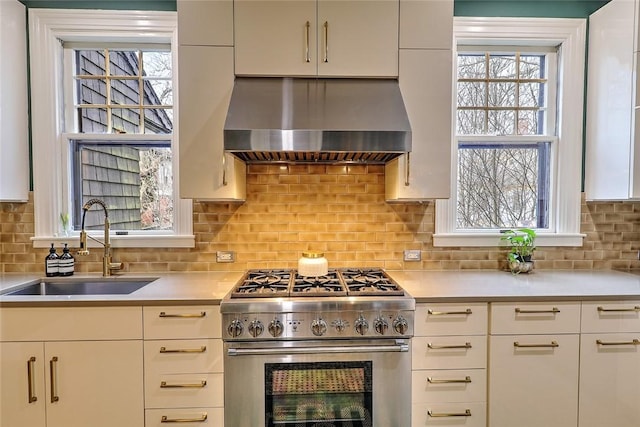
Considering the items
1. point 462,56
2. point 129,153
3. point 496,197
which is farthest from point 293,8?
point 496,197

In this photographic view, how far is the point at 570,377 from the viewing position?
1.80 metres

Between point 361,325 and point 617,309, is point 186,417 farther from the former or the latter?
point 617,309

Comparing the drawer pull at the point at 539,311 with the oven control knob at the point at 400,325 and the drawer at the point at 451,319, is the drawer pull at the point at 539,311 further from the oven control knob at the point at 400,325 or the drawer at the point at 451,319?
the oven control knob at the point at 400,325

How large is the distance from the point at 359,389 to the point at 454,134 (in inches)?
68.0

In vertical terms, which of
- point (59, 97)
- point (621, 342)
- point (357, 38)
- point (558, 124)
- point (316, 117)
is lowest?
point (621, 342)

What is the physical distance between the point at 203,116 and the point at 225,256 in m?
0.92

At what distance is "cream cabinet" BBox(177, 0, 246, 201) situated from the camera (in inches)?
74.5

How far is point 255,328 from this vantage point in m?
1.67

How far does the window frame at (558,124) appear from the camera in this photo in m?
2.32

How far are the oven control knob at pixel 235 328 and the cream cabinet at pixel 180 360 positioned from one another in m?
0.10

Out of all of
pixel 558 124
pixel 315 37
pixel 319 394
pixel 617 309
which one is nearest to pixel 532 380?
pixel 617 309

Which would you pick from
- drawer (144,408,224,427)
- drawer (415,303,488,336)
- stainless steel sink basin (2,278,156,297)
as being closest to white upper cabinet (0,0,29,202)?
stainless steel sink basin (2,278,156,297)

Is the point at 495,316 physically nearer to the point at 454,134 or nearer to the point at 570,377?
the point at 570,377

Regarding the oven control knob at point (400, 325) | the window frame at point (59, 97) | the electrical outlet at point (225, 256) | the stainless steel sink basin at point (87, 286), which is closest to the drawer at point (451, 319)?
the oven control knob at point (400, 325)
